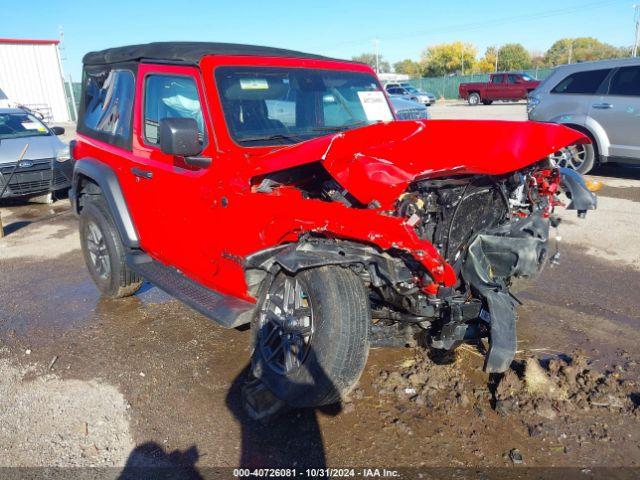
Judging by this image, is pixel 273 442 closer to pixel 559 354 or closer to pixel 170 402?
pixel 170 402

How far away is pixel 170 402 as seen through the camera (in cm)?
334

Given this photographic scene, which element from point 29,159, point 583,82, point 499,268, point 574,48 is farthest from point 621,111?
point 574,48

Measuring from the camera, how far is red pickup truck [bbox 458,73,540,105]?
2931cm

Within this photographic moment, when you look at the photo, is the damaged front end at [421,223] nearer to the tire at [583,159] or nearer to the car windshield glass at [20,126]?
the tire at [583,159]

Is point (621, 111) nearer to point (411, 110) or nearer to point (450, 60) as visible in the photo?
point (411, 110)

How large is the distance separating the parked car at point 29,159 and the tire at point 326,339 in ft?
22.4

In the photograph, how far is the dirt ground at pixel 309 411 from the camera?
2816 mm

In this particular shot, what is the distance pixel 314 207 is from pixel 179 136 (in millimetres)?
1005

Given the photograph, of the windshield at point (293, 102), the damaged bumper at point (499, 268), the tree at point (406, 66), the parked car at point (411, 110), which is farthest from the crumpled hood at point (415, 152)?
the tree at point (406, 66)

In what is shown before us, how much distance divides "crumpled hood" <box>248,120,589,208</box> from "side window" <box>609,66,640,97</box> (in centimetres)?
704

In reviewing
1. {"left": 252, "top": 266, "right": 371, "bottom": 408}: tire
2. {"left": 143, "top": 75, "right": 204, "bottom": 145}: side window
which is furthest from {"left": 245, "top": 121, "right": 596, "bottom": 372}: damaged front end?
{"left": 143, "top": 75, "right": 204, "bottom": 145}: side window

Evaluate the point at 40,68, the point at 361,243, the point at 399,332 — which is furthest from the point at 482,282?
the point at 40,68

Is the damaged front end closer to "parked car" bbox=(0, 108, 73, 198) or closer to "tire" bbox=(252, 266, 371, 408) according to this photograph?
"tire" bbox=(252, 266, 371, 408)

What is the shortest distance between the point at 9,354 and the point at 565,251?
18.3 feet
